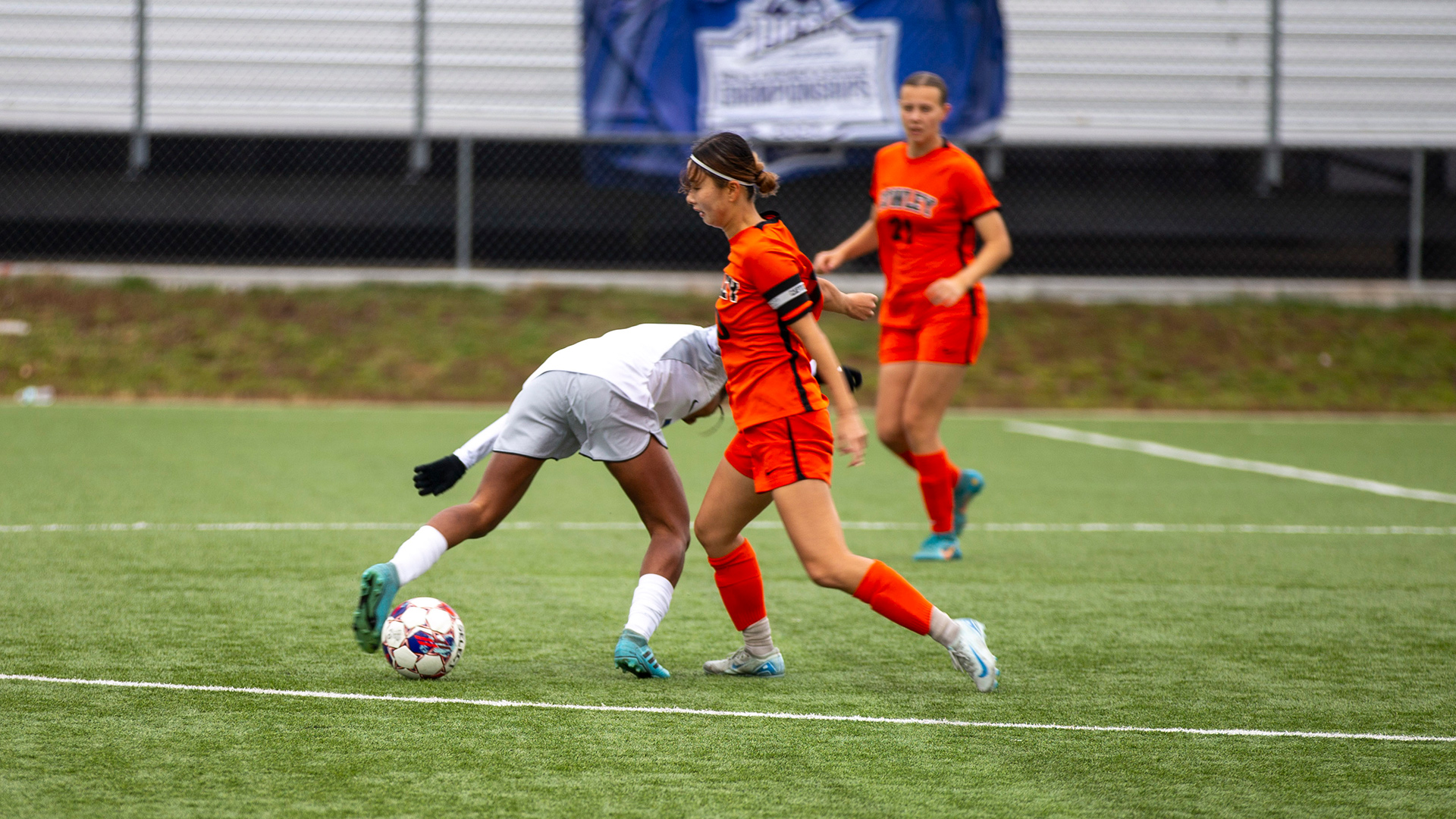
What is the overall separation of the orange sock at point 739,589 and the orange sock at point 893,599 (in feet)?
1.38

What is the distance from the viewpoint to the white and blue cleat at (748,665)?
15.0ft

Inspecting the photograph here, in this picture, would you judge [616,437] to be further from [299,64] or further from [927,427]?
[299,64]

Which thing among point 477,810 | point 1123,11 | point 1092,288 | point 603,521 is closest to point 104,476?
point 603,521

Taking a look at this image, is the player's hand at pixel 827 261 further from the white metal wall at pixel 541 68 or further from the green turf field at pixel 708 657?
the white metal wall at pixel 541 68

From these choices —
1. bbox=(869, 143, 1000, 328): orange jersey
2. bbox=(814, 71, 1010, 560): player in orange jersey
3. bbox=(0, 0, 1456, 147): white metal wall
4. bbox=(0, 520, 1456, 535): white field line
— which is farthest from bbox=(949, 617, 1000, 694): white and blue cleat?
bbox=(0, 0, 1456, 147): white metal wall

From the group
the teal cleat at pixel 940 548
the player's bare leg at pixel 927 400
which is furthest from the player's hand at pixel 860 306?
the teal cleat at pixel 940 548

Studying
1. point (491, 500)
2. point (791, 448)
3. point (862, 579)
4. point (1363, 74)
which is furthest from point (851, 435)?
point (1363, 74)

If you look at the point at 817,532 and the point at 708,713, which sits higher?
the point at 817,532

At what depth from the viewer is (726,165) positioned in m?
3.99

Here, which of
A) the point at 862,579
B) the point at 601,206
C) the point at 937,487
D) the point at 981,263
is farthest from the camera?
the point at 601,206

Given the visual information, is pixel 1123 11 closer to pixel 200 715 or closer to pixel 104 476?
pixel 104 476

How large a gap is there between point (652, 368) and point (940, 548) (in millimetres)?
2760

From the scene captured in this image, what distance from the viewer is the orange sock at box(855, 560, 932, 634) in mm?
4250

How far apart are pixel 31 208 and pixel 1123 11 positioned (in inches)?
502
